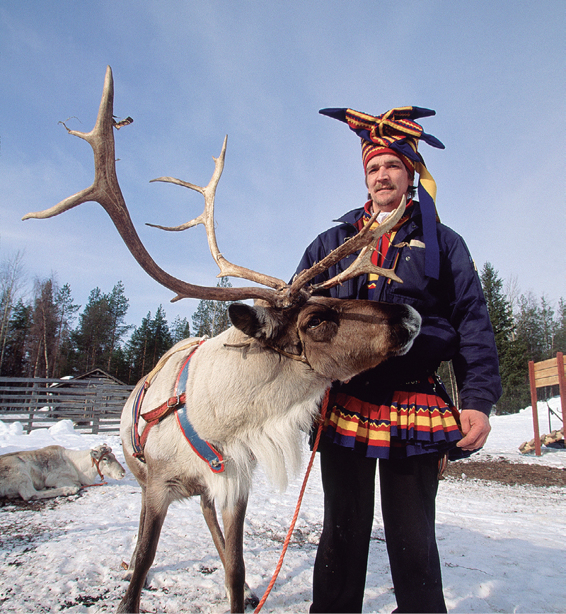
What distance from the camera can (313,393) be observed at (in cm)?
238

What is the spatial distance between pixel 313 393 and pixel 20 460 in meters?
6.12

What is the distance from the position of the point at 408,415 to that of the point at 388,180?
1.45 metres

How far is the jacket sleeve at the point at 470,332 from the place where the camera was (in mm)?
1983

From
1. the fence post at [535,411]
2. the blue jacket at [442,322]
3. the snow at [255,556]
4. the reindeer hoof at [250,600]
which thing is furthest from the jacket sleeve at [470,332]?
the fence post at [535,411]

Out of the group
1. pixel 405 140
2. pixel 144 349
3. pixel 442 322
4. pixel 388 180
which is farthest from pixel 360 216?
pixel 144 349

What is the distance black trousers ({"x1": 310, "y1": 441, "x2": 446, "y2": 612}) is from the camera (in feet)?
6.02

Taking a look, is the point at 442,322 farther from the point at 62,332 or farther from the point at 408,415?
the point at 62,332

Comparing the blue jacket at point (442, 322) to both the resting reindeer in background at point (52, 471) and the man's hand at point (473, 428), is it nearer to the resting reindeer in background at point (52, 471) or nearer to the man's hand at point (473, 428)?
the man's hand at point (473, 428)

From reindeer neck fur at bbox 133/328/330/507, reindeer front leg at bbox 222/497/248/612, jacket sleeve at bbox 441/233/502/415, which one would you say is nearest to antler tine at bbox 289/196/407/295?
jacket sleeve at bbox 441/233/502/415

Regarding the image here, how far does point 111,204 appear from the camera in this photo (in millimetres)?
2170

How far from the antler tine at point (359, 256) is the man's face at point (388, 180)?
8.9 inches

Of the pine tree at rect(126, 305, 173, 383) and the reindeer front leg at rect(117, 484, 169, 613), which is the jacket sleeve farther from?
the pine tree at rect(126, 305, 173, 383)

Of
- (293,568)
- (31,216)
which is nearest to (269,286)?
(31,216)

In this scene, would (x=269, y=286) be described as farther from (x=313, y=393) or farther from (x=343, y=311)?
(x=313, y=393)
